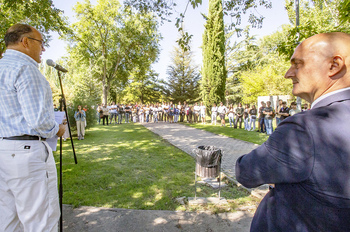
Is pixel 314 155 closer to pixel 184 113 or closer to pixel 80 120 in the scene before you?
pixel 80 120

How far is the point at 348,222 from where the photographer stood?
88 cm

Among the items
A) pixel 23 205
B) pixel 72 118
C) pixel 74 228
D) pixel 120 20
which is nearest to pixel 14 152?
pixel 23 205

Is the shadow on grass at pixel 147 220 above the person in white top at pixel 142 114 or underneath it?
underneath

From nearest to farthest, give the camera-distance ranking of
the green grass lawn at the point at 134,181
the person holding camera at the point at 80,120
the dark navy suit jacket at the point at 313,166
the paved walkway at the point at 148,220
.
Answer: the dark navy suit jacket at the point at 313,166
the paved walkway at the point at 148,220
the green grass lawn at the point at 134,181
the person holding camera at the point at 80,120

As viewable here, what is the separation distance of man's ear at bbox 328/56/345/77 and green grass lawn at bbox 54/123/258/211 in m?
3.34

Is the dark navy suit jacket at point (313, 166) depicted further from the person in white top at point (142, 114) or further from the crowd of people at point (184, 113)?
the person in white top at point (142, 114)

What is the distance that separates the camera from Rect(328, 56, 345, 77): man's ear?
0.95 meters

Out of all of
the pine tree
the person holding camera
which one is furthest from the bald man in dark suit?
the pine tree

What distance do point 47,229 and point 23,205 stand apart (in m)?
0.32

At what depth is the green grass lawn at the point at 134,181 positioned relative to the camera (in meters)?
4.03

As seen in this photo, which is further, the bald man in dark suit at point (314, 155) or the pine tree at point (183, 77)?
the pine tree at point (183, 77)

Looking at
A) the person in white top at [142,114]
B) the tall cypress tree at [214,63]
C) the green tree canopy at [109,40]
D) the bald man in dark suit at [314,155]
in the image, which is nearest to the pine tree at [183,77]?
the green tree canopy at [109,40]

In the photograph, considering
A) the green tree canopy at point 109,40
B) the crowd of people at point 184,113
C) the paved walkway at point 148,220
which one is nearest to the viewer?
the paved walkway at point 148,220

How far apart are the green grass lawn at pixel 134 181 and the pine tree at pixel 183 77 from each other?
1327 inches
